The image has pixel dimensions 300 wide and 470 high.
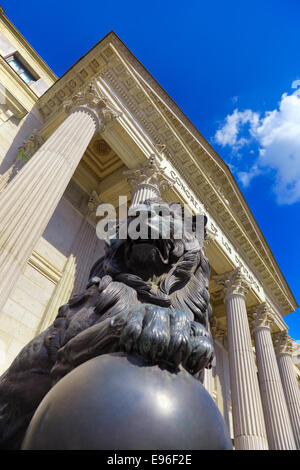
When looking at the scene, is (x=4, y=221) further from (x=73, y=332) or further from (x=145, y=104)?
(x=145, y=104)

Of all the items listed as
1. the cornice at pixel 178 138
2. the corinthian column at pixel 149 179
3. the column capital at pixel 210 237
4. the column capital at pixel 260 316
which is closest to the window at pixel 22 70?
the cornice at pixel 178 138

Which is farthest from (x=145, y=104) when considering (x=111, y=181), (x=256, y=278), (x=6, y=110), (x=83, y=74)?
(x=256, y=278)

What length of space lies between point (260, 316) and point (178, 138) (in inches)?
349

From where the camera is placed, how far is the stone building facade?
6.29 m

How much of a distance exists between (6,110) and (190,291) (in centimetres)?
1080

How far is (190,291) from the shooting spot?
71.6 inches

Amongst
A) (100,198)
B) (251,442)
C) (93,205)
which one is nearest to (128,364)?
(251,442)

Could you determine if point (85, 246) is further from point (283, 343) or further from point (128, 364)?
point (283, 343)

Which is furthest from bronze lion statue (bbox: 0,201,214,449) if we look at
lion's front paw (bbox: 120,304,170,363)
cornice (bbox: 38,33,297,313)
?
cornice (bbox: 38,33,297,313)

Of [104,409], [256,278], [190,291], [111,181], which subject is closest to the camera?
[104,409]

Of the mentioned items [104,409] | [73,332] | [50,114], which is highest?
[50,114]

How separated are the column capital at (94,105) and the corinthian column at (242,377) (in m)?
8.03

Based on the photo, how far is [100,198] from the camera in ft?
39.3
